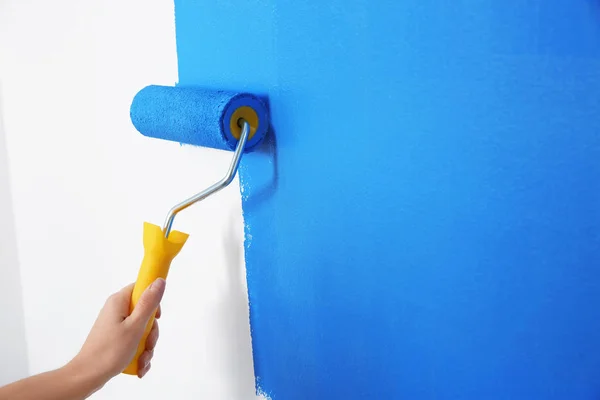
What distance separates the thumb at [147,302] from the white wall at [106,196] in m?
0.15

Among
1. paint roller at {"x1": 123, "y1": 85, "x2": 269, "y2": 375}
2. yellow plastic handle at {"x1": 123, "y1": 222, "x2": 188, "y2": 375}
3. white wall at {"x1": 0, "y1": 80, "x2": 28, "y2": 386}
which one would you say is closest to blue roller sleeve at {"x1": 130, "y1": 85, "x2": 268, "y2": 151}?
paint roller at {"x1": 123, "y1": 85, "x2": 269, "y2": 375}

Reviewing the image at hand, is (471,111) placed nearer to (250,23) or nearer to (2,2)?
(250,23)

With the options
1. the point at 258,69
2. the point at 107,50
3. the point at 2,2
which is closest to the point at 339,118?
the point at 258,69

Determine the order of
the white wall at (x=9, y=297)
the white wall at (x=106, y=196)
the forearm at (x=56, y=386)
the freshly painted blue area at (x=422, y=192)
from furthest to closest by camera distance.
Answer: the white wall at (x=9, y=297) < the white wall at (x=106, y=196) < the forearm at (x=56, y=386) < the freshly painted blue area at (x=422, y=192)

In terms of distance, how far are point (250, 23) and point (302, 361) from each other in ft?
1.26

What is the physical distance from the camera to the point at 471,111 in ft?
1.85

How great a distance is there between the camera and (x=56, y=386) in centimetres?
69

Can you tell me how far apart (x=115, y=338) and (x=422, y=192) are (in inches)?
13.8

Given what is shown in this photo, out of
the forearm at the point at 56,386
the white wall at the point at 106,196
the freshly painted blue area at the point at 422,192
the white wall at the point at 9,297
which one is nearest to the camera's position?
the freshly painted blue area at the point at 422,192

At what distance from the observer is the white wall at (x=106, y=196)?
2.95ft

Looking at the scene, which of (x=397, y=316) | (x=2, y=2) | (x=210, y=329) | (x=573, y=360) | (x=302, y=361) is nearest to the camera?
(x=573, y=360)

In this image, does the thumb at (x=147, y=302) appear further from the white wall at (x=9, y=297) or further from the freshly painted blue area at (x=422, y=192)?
the white wall at (x=9, y=297)

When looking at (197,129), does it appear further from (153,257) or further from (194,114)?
(153,257)

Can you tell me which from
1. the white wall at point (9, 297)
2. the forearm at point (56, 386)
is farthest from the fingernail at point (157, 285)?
the white wall at point (9, 297)
